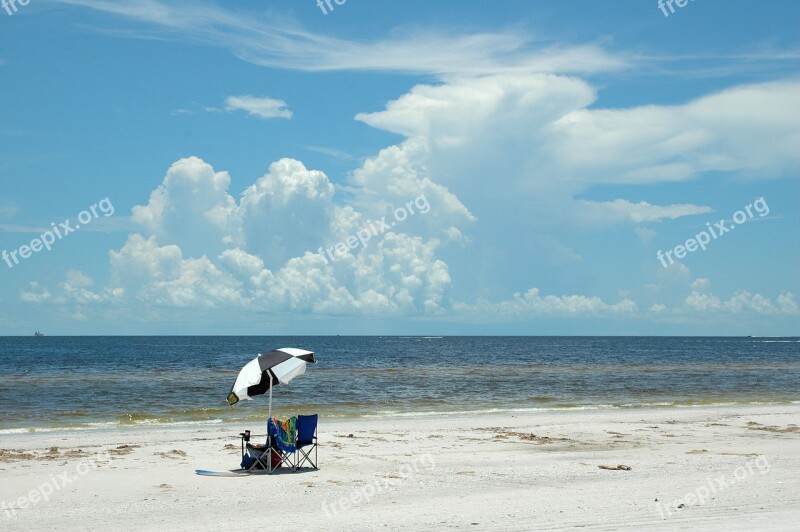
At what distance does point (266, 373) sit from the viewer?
14.9 metres

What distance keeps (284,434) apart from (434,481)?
330cm

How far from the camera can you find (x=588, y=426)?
2323 cm

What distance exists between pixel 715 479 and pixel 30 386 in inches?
1721

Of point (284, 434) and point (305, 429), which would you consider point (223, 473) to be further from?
point (305, 429)

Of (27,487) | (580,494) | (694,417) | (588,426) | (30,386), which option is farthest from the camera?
(30,386)

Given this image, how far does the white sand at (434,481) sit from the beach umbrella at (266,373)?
1651 mm

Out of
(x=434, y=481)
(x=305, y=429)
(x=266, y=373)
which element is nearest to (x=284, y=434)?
(x=305, y=429)

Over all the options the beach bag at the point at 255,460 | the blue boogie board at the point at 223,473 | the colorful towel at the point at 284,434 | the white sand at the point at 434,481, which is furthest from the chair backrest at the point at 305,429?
the blue boogie board at the point at 223,473

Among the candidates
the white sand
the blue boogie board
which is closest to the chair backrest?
the white sand

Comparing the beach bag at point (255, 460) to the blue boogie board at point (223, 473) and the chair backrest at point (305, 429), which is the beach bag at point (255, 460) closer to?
the blue boogie board at point (223, 473)

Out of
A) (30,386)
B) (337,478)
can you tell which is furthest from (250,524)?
(30,386)

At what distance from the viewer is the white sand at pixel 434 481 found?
10.6m

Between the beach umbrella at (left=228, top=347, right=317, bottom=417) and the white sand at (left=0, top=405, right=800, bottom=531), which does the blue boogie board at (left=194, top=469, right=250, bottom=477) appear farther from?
the beach umbrella at (left=228, top=347, right=317, bottom=417)

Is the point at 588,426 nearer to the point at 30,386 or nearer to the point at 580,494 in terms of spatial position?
the point at 580,494
